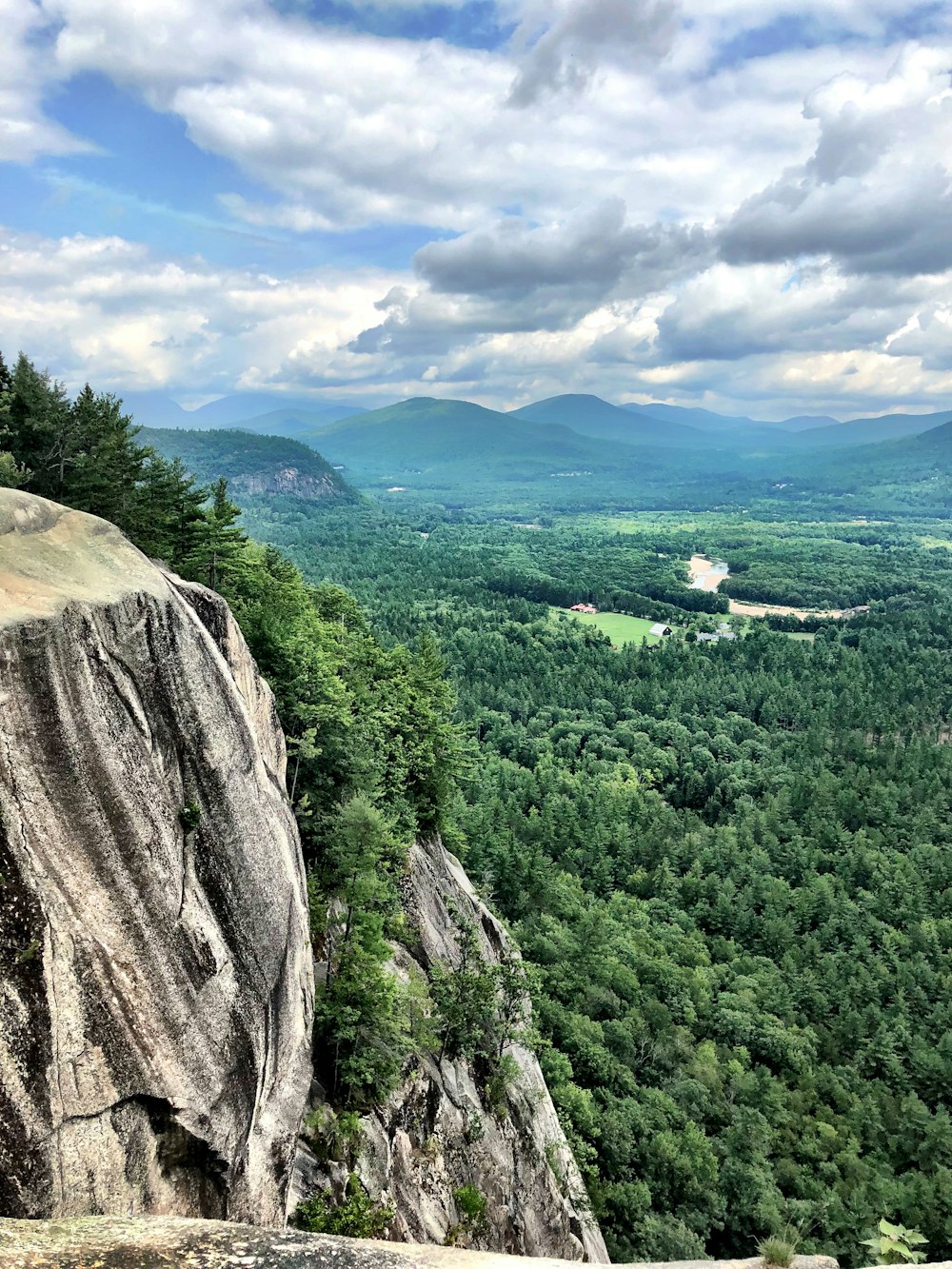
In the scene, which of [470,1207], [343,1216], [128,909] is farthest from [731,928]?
[128,909]

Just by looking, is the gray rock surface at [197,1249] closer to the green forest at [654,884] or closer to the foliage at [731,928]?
the green forest at [654,884]

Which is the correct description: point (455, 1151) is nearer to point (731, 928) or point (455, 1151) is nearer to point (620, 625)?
point (731, 928)

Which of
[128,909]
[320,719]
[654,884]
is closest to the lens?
[128,909]

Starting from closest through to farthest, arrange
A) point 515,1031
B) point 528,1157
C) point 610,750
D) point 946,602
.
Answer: point 528,1157, point 515,1031, point 610,750, point 946,602

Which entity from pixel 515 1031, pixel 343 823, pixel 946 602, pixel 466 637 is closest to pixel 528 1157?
pixel 515 1031

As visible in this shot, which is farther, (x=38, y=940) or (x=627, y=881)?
(x=627, y=881)

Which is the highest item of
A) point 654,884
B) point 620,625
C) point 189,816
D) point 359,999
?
point 189,816

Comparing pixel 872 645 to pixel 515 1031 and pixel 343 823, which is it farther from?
pixel 343 823

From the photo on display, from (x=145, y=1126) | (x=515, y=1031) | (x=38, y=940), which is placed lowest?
(x=515, y=1031)

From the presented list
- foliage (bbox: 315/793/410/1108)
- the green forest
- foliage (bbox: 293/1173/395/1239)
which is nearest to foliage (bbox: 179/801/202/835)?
foliage (bbox: 315/793/410/1108)
